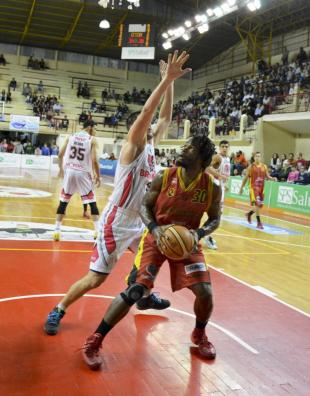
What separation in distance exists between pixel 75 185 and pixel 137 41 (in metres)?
16.0

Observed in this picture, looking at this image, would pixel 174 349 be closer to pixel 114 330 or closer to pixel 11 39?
pixel 114 330

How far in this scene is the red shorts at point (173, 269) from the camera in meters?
3.40

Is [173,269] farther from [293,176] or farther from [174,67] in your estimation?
[293,176]

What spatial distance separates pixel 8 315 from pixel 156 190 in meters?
1.74

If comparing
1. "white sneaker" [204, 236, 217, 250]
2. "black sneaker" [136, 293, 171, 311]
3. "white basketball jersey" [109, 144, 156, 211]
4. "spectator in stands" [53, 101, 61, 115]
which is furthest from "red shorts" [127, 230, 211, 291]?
"spectator in stands" [53, 101, 61, 115]

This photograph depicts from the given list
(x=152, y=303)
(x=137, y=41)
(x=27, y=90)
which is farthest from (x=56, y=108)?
(x=152, y=303)

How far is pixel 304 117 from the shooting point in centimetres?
1977

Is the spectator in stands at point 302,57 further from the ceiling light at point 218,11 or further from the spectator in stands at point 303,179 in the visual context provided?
the spectator in stands at point 303,179

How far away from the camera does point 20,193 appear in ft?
44.9

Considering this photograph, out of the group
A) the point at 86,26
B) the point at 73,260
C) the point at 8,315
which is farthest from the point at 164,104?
the point at 86,26

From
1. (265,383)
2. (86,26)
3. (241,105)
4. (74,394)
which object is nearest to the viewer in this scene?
(74,394)

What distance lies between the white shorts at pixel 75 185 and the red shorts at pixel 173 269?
3.97 meters

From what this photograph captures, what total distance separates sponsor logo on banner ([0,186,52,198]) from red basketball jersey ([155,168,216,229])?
981cm

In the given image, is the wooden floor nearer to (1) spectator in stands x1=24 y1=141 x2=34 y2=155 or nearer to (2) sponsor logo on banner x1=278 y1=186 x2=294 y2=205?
(2) sponsor logo on banner x1=278 y1=186 x2=294 y2=205
